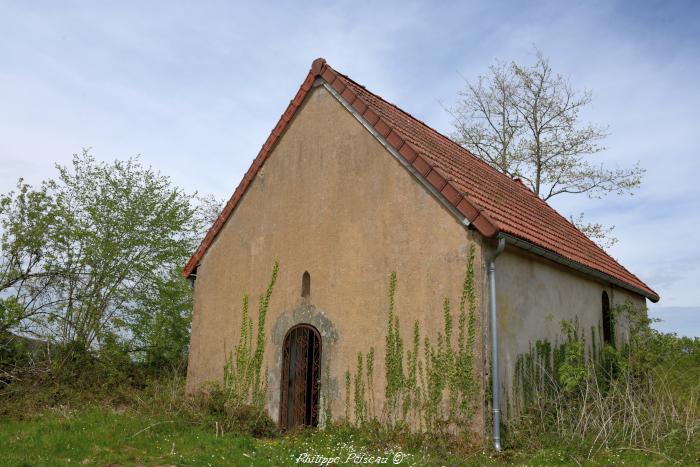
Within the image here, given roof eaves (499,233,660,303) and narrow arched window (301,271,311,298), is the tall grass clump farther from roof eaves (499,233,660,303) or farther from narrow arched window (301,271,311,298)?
narrow arched window (301,271,311,298)

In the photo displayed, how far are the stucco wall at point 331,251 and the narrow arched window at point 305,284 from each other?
0.11m

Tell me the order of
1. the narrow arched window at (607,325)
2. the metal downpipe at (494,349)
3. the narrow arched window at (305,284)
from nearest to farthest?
the metal downpipe at (494,349) < the narrow arched window at (305,284) < the narrow arched window at (607,325)

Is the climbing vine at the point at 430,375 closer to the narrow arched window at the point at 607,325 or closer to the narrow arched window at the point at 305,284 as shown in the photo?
the narrow arched window at the point at 305,284

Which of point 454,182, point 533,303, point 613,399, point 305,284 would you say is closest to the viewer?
point 454,182

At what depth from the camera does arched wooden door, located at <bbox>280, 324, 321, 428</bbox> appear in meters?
10.6

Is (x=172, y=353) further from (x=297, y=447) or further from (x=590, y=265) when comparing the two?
(x=590, y=265)

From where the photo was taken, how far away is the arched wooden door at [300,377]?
1063 cm

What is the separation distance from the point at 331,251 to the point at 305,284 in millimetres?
876

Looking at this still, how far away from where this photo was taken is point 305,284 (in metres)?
11.2

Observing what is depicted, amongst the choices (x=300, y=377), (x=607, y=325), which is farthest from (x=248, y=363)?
(x=607, y=325)

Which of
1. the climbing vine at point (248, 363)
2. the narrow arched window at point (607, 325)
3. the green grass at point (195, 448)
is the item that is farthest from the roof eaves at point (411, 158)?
the narrow arched window at point (607, 325)

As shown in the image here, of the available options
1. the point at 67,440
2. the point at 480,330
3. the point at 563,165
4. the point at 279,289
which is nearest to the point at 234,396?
the point at 279,289

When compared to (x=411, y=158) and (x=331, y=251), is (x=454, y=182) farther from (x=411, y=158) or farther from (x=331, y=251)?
(x=331, y=251)

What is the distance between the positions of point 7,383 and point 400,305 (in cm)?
949
